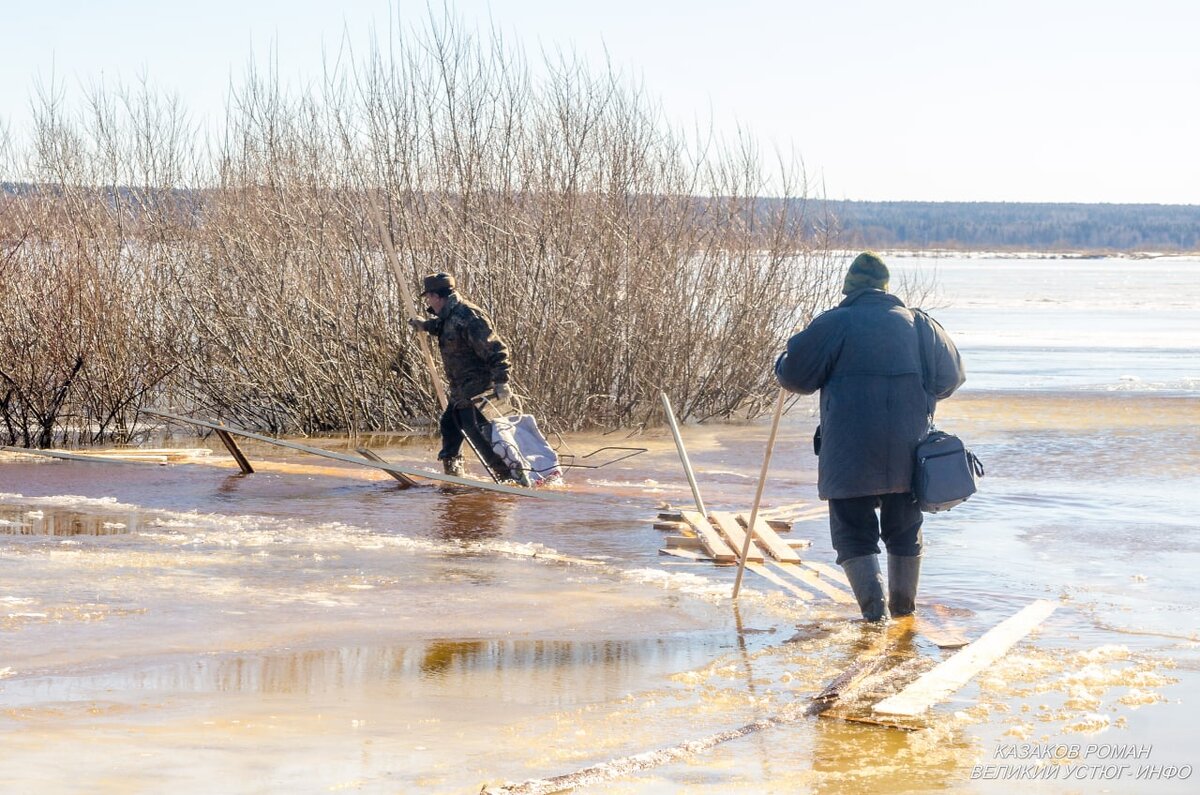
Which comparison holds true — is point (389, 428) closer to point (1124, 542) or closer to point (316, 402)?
point (316, 402)

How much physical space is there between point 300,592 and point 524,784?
351 centimetres

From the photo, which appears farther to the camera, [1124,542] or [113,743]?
[1124,542]

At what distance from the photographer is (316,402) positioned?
57.1 ft

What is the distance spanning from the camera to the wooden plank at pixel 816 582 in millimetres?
8023

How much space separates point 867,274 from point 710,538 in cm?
277

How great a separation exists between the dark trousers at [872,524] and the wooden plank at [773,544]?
187 centimetres

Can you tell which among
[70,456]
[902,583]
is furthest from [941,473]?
[70,456]

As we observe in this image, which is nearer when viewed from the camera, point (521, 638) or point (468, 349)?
point (521, 638)

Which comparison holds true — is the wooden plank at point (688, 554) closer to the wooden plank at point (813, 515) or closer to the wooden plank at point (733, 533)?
the wooden plank at point (733, 533)

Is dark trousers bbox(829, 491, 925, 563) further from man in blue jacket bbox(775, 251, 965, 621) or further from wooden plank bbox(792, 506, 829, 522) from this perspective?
wooden plank bbox(792, 506, 829, 522)

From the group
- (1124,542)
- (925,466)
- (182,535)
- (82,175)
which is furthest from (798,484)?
(82,175)

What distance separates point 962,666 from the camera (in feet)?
20.6

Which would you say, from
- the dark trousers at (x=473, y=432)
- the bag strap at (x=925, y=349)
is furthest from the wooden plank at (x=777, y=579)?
the dark trousers at (x=473, y=432)

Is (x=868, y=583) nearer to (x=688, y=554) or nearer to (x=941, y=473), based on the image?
(x=941, y=473)
